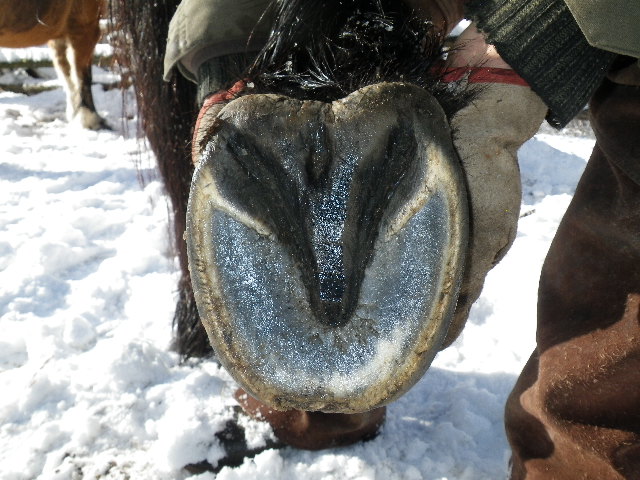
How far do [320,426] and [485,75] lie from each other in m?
0.77

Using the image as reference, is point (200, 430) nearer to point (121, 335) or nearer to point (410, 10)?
point (121, 335)

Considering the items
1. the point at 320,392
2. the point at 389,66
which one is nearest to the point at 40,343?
the point at 320,392

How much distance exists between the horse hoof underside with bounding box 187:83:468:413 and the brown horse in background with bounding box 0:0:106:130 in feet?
8.20

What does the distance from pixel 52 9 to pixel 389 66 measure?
3183mm

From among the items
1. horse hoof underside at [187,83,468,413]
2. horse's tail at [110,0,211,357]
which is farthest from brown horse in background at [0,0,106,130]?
horse hoof underside at [187,83,468,413]

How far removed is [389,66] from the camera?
69 cm

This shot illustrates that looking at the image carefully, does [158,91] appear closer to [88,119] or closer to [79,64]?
[88,119]

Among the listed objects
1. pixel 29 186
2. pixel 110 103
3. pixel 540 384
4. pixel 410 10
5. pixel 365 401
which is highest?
Answer: pixel 410 10

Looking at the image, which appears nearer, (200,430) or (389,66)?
(389,66)

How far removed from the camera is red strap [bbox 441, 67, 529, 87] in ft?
2.35

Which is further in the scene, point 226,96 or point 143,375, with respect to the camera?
point 143,375

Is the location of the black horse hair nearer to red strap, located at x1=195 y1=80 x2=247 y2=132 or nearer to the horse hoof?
red strap, located at x1=195 y1=80 x2=247 y2=132

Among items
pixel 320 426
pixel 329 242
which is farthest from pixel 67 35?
pixel 329 242

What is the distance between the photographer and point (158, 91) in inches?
47.2
